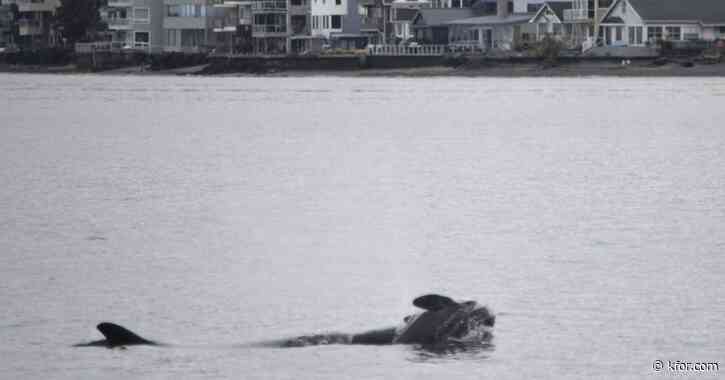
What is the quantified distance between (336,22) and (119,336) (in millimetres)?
124387

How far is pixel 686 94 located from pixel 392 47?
2694cm

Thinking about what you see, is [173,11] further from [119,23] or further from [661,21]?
[661,21]

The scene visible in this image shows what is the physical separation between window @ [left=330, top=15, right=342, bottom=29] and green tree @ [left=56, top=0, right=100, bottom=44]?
40.4 metres

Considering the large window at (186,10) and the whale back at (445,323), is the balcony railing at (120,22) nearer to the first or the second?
the large window at (186,10)

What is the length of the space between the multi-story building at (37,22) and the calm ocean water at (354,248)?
382 ft

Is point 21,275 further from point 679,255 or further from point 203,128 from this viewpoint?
point 203,128

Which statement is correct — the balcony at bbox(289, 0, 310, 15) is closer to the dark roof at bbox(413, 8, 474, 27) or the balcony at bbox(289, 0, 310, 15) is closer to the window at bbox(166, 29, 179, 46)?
the dark roof at bbox(413, 8, 474, 27)

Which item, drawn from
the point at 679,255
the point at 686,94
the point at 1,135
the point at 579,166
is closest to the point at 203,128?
the point at 1,135

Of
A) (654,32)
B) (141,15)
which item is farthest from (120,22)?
(654,32)

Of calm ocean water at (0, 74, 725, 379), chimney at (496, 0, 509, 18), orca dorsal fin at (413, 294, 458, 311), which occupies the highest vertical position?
chimney at (496, 0, 509, 18)

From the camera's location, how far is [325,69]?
5408 inches

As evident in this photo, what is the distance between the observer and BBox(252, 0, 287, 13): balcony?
14988cm

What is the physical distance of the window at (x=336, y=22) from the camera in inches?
5709

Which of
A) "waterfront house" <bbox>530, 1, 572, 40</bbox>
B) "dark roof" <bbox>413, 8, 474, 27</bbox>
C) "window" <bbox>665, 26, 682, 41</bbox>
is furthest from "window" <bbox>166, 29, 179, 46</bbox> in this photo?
"window" <bbox>665, 26, 682, 41</bbox>
